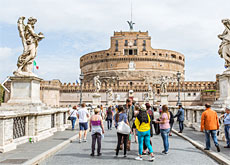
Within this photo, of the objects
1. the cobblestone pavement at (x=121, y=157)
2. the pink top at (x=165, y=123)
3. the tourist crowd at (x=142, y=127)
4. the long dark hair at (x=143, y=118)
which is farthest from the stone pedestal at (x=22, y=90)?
the pink top at (x=165, y=123)

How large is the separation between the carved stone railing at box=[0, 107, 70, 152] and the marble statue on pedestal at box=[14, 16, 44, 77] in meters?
1.73

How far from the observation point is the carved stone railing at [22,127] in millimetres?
6954

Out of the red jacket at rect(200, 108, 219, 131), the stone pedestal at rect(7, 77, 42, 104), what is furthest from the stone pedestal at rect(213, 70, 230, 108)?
the stone pedestal at rect(7, 77, 42, 104)

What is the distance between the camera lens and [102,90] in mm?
68938

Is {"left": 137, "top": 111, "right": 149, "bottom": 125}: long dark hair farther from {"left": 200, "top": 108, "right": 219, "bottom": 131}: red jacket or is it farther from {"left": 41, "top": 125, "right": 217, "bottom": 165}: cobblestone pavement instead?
{"left": 200, "top": 108, "right": 219, "bottom": 131}: red jacket

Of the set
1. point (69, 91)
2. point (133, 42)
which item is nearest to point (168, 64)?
point (133, 42)

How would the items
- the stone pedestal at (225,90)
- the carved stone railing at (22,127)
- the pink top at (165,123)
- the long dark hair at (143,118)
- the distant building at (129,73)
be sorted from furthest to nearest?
the distant building at (129,73) < the stone pedestal at (225,90) < the pink top at (165,123) < the carved stone railing at (22,127) < the long dark hair at (143,118)

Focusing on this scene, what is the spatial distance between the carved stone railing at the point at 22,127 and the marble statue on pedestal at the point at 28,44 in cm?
173

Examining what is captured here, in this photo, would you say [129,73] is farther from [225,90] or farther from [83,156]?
[83,156]

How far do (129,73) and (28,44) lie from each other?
238 feet

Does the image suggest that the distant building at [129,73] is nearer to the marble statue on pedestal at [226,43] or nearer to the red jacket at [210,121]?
the marble statue on pedestal at [226,43]

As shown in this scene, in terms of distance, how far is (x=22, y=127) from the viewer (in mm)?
8477

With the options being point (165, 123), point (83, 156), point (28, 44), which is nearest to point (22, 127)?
point (83, 156)

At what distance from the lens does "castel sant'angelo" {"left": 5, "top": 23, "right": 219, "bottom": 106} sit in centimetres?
6794
